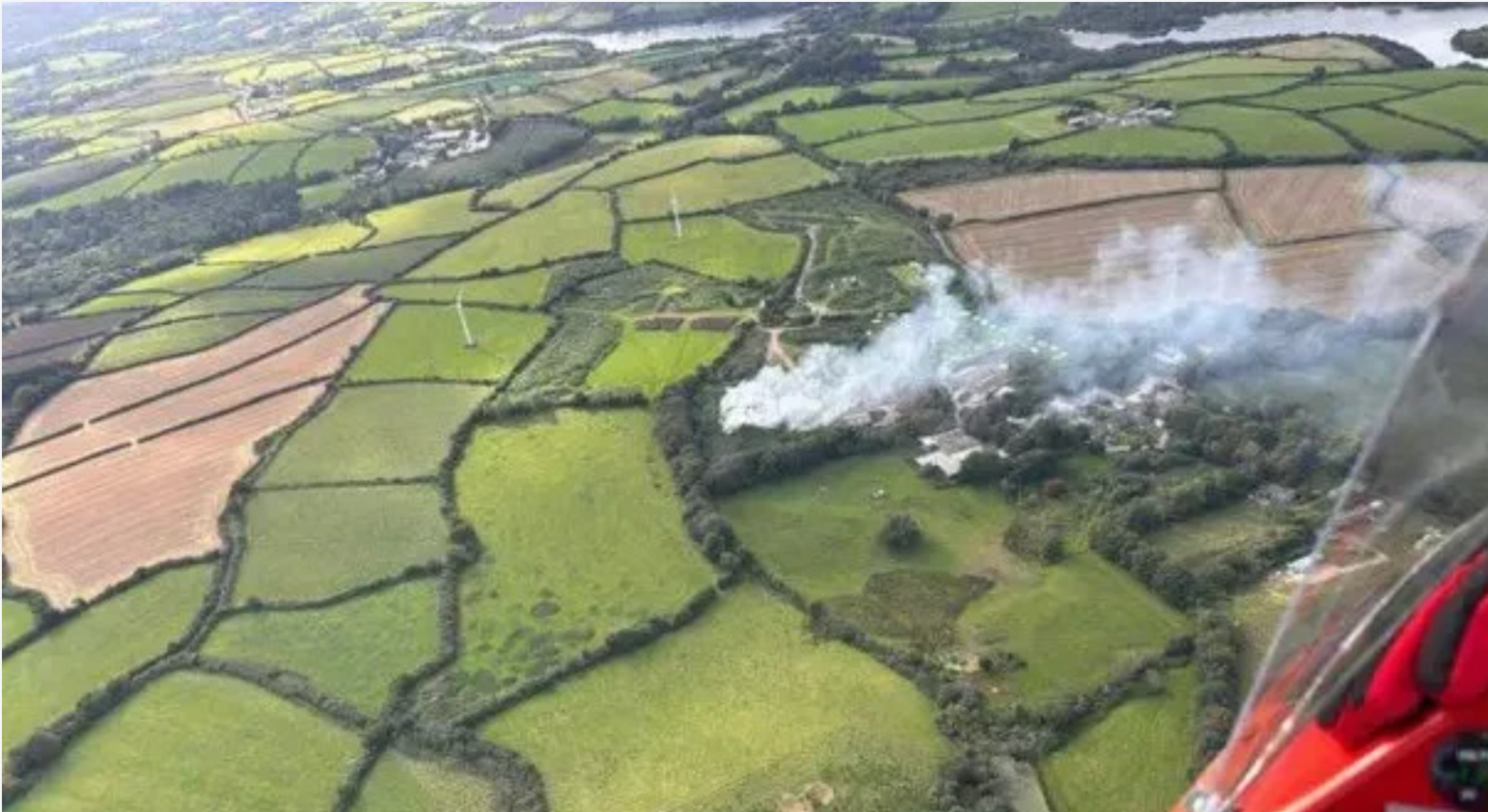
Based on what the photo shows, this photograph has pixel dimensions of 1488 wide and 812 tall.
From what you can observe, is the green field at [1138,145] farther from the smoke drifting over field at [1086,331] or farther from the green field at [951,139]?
the smoke drifting over field at [1086,331]

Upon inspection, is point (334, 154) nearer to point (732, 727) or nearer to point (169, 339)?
point (169, 339)

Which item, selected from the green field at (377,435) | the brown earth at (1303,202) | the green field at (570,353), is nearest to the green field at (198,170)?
the green field at (570,353)

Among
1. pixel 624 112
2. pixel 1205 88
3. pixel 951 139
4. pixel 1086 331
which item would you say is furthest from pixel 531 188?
pixel 1205 88

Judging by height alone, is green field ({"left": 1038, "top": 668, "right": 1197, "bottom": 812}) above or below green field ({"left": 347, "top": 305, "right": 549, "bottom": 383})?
below

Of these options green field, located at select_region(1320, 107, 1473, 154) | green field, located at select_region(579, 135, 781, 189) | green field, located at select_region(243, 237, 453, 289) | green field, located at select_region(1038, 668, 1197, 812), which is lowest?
green field, located at select_region(1038, 668, 1197, 812)

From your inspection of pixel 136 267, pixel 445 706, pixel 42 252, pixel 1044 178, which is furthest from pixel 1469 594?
pixel 42 252

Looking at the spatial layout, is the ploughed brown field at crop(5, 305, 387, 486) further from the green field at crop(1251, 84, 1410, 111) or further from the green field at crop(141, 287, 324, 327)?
the green field at crop(1251, 84, 1410, 111)

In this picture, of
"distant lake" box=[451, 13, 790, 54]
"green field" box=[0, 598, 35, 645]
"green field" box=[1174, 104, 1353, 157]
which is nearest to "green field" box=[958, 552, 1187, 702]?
"green field" box=[0, 598, 35, 645]

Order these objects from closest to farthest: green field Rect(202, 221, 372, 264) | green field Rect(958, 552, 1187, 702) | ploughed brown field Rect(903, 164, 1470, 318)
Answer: green field Rect(958, 552, 1187, 702) → ploughed brown field Rect(903, 164, 1470, 318) → green field Rect(202, 221, 372, 264)
